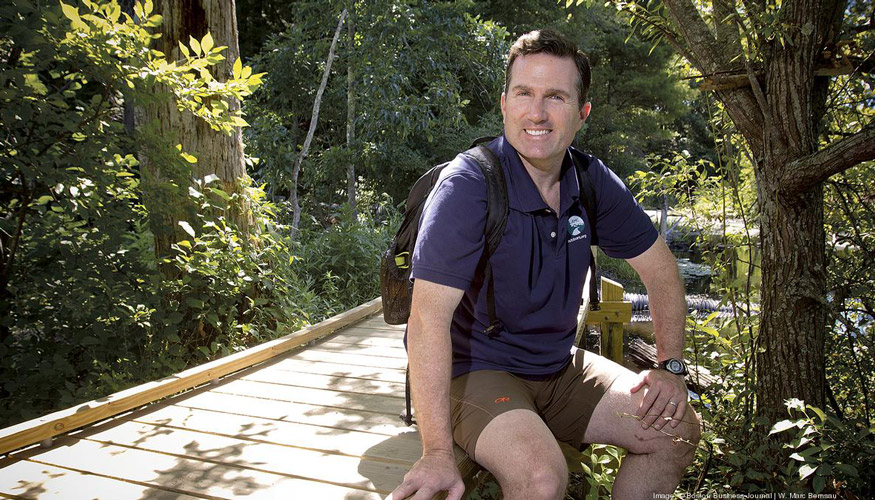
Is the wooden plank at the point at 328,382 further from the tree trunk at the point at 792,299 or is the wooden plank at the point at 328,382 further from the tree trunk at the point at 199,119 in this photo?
the tree trunk at the point at 792,299

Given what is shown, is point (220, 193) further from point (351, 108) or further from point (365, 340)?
point (351, 108)

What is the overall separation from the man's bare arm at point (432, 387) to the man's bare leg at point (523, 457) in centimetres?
16

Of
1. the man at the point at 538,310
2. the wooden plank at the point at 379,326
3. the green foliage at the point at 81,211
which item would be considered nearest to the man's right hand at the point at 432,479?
the man at the point at 538,310

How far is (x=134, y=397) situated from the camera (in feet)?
10.4

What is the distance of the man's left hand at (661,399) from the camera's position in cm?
219

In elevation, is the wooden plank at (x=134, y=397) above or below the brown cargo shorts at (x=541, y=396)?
below

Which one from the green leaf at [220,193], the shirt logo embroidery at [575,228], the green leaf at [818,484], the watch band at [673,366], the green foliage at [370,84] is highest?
the green foliage at [370,84]

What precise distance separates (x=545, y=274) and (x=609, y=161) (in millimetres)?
18232

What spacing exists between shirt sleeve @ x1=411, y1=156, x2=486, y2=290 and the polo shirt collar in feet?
0.52

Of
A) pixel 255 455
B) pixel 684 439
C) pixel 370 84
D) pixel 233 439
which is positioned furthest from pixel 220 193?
pixel 370 84

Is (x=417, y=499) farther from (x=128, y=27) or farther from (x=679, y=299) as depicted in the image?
(x=128, y=27)

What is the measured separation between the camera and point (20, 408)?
3.52 m

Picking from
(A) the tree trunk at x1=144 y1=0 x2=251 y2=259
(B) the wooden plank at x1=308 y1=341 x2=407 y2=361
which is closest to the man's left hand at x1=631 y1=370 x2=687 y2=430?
(B) the wooden plank at x1=308 y1=341 x2=407 y2=361

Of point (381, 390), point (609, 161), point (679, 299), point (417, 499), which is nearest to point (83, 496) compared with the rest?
point (417, 499)
